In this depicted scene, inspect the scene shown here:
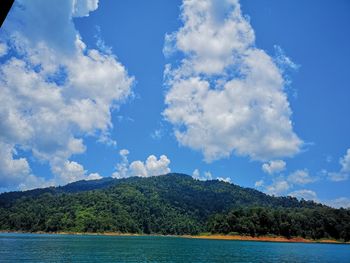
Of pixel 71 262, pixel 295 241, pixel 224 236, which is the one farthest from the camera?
pixel 224 236

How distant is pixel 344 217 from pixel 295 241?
29.3 m

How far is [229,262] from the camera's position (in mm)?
61344

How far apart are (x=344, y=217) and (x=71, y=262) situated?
167m

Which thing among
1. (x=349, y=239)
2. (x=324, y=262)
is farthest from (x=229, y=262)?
(x=349, y=239)

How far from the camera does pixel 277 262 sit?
64375 mm

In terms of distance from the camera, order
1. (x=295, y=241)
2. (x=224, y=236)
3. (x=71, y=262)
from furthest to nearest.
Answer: (x=224, y=236) < (x=295, y=241) < (x=71, y=262)

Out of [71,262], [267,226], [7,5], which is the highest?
[267,226]

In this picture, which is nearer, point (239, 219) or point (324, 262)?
point (324, 262)

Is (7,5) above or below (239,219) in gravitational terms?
below

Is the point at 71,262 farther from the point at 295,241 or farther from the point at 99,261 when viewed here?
the point at 295,241

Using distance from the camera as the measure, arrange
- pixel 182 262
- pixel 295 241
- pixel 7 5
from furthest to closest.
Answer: pixel 295 241, pixel 182 262, pixel 7 5

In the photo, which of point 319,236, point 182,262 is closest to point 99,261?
point 182,262

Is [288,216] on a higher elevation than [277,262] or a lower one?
higher

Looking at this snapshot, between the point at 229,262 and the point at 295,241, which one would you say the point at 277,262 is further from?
the point at 295,241
